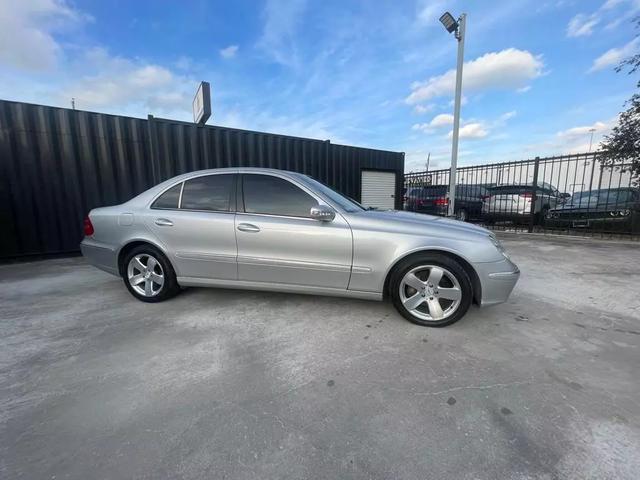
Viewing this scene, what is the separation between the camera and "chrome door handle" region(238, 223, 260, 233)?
2977mm

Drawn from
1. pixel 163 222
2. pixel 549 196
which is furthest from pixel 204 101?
pixel 549 196

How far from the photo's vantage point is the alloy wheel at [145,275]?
3.35 metres

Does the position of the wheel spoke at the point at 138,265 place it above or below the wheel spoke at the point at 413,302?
above

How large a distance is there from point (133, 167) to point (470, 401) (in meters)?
7.08

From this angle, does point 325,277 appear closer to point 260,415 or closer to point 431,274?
point 431,274

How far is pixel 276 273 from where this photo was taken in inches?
118

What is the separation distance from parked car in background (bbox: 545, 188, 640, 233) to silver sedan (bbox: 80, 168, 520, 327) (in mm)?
7165

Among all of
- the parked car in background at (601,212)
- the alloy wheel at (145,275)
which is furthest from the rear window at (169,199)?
the parked car in background at (601,212)

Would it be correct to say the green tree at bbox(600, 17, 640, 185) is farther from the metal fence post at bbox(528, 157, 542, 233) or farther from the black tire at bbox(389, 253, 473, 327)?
the black tire at bbox(389, 253, 473, 327)

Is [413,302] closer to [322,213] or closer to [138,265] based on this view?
[322,213]

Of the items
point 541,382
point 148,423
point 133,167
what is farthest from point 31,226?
point 541,382

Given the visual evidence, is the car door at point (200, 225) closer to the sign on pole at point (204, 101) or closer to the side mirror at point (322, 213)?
the side mirror at point (322, 213)

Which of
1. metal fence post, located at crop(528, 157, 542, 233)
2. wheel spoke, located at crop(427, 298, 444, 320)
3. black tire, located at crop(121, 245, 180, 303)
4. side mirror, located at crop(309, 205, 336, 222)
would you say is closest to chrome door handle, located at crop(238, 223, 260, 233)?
side mirror, located at crop(309, 205, 336, 222)

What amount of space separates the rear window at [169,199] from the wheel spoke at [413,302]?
8.66ft
